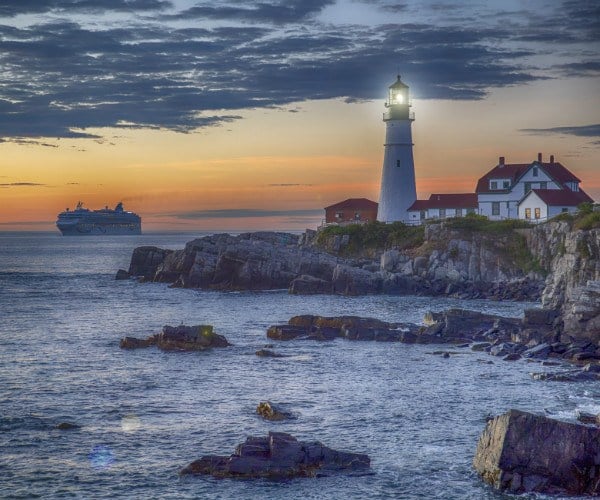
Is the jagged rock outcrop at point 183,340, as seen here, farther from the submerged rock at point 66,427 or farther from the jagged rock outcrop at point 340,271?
the jagged rock outcrop at point 340,271

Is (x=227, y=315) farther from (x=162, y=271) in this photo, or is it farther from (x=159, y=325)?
(x=162, y=271)

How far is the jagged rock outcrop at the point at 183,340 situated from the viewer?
46.8m

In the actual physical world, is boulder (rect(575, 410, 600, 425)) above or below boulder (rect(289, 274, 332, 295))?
below

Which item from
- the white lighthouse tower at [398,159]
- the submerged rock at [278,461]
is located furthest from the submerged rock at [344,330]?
the white lighthouse tower at [398,159]

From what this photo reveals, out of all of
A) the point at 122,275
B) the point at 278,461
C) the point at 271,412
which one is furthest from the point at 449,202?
the point at 278,461

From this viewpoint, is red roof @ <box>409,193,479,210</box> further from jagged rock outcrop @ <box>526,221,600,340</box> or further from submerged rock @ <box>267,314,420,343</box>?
submerged rock @ <box>267,314,420,343</box>

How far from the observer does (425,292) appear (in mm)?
80438

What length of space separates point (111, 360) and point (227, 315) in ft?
70.3

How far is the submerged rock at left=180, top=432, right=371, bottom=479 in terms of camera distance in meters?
24.2

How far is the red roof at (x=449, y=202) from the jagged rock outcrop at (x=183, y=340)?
211ft

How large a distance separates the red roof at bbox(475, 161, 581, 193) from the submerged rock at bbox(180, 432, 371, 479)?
83824mm

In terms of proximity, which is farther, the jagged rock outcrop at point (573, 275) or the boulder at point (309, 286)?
the boulder at point (309, 286)

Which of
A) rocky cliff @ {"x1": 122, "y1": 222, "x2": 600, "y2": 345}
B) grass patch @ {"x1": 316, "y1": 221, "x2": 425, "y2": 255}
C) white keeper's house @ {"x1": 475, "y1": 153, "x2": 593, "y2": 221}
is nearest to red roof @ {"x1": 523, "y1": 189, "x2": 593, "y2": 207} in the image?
white keeper's house @ {"x1": 475, "y1": 153, "x2": 593, "y2": 221}

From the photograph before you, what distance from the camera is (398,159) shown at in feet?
348
